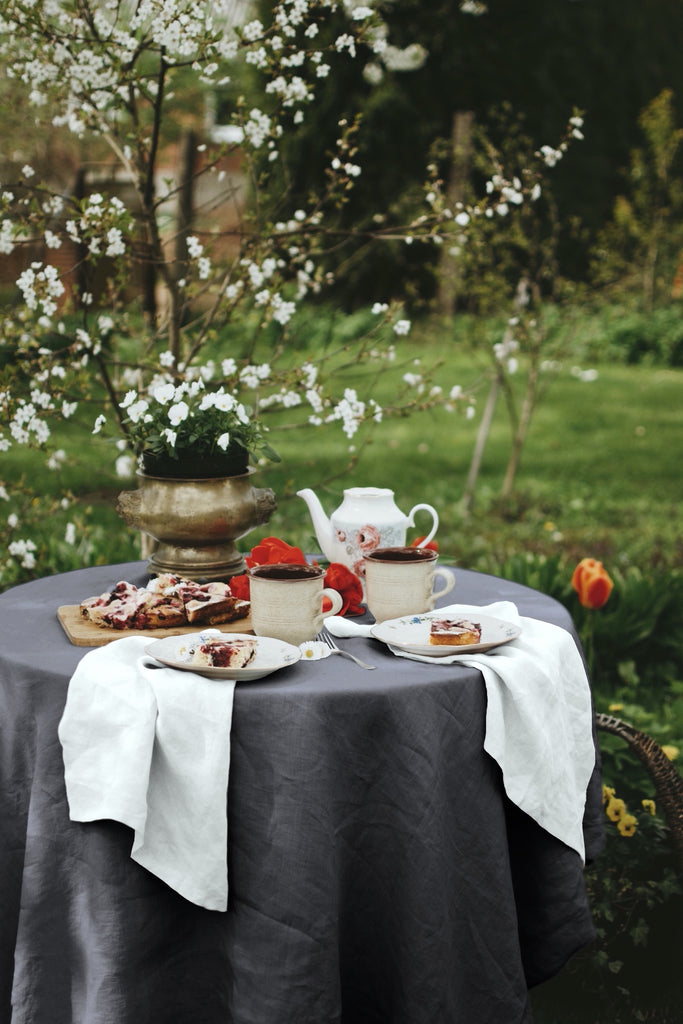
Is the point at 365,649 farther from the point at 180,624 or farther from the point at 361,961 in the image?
the point at 361,961

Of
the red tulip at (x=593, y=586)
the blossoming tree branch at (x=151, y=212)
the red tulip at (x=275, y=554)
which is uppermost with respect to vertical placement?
the blossoming tree branch at (x=151, y=212)

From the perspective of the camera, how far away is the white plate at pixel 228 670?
1.75 m

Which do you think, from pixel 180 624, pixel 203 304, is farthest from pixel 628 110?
pixel 180 624

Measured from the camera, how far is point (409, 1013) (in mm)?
1816

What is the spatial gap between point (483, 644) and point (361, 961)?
609 millimetres

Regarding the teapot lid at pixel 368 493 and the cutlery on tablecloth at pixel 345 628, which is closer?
the cutlery on tablecloth at pixel 345 628

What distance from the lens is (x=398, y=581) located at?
2.06 metres

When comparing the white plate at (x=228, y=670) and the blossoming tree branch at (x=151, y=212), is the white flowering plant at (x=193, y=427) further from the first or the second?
the blossoming tree branch at (x=151, y=212)

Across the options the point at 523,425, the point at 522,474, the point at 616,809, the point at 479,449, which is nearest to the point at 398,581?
the point at 616,809

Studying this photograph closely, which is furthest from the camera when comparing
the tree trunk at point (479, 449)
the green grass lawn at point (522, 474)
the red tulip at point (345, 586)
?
the tree trunk at point (479, 449)

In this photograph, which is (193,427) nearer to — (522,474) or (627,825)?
(627,825)

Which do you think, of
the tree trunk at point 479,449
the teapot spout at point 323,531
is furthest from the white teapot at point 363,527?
the tree trunk at point 479,449

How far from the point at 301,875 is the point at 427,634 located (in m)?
0.50

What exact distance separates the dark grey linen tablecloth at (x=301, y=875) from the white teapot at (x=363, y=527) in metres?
0.35
